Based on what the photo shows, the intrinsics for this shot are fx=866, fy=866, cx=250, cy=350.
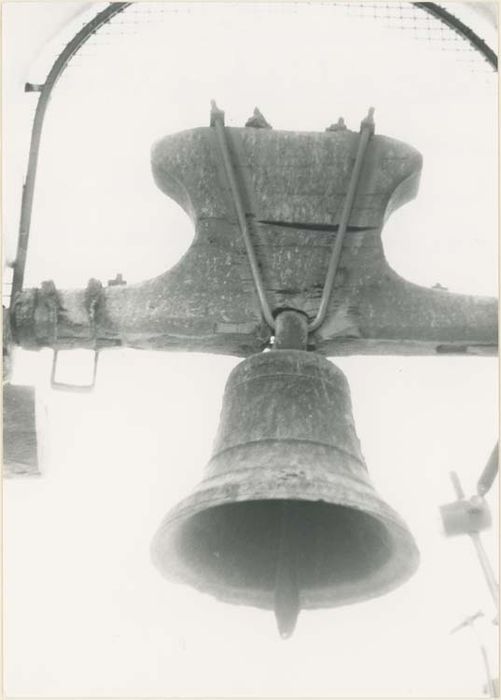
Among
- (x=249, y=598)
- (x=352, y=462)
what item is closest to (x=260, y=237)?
(x=352, y=462)

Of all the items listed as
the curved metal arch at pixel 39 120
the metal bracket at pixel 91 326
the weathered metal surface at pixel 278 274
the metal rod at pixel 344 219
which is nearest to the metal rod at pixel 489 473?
the weathered metal surface at pixel 278 274

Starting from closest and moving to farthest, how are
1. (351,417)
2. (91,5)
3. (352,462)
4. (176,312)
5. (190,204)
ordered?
(352,462), (351,417), (176,312), (190,204), (91,5)

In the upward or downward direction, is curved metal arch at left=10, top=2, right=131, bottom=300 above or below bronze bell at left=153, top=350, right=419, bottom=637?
above

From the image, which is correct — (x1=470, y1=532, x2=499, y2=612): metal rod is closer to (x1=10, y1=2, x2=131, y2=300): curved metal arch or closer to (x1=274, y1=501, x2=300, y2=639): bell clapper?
(x1=274, y1=501, x2=300, y2=639): bell clapper

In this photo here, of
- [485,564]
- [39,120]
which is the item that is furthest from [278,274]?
[485,564]

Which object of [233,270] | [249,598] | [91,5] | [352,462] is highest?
[91,5]

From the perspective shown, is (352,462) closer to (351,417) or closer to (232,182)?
(351,417)

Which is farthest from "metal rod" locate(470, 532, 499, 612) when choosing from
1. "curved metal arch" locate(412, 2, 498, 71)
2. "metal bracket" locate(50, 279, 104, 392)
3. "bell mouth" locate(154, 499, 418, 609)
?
"curved metal arch" locate(412, 2, 498, 71)

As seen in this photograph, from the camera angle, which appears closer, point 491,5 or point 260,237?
point 260,237
